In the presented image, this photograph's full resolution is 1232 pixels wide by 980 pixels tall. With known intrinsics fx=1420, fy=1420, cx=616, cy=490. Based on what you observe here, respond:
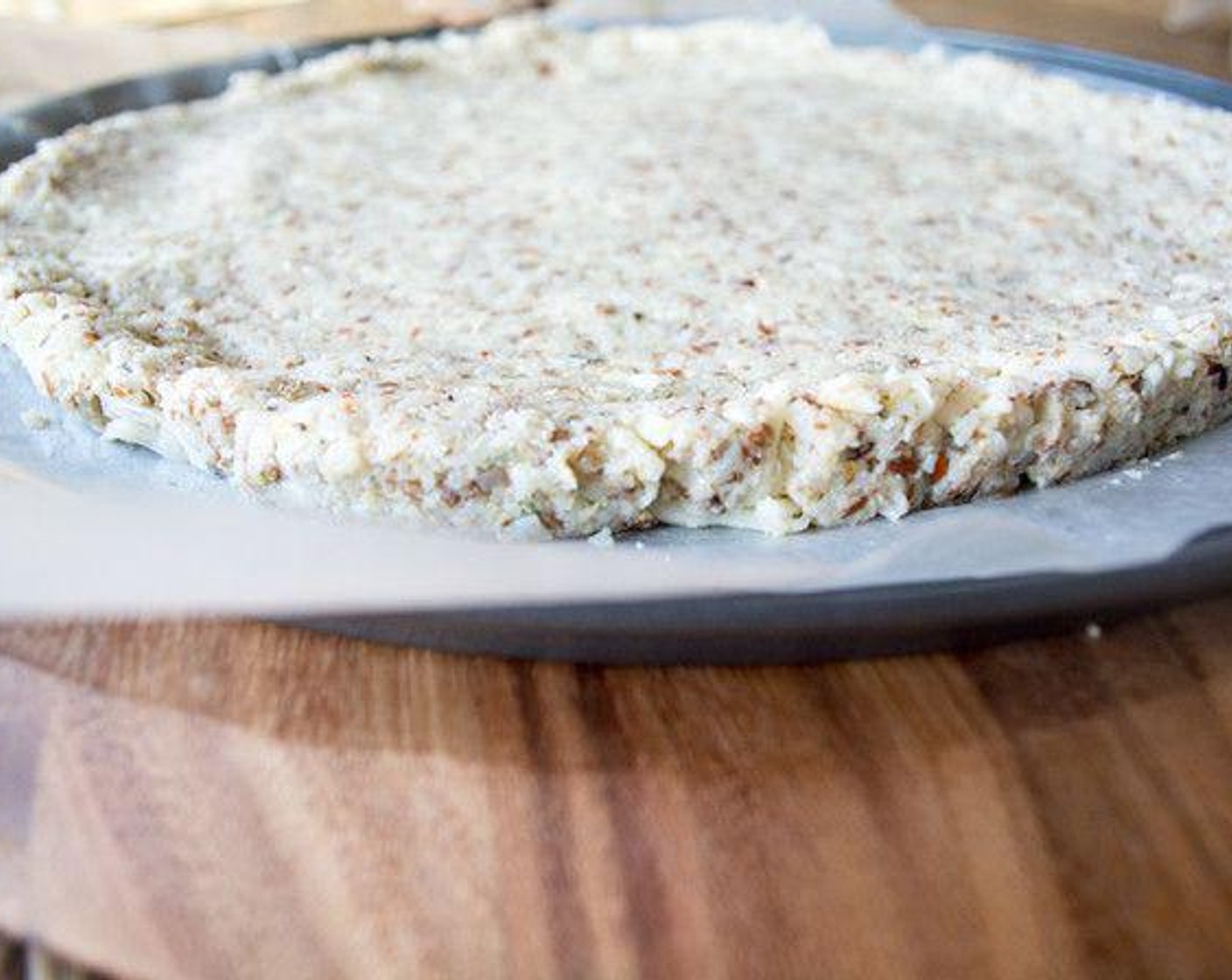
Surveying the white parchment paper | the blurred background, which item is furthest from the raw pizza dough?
the blurred background

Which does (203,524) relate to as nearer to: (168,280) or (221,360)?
(221,360)

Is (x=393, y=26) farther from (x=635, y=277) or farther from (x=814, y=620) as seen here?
(x=814, y=620)

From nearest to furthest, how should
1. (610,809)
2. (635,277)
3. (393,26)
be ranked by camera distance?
(610,809) < (635,277) < (393,26)

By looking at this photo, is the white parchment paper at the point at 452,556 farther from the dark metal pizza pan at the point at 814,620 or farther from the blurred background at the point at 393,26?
the blurred background at the point at 393,26

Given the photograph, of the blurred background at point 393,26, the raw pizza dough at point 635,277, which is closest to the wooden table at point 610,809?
the raw pizza dough at point 635,277

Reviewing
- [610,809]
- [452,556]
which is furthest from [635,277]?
[610,809]

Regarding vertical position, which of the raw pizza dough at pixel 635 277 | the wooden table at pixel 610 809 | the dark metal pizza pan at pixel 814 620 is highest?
the raw pizza dough at pixel 635 277
